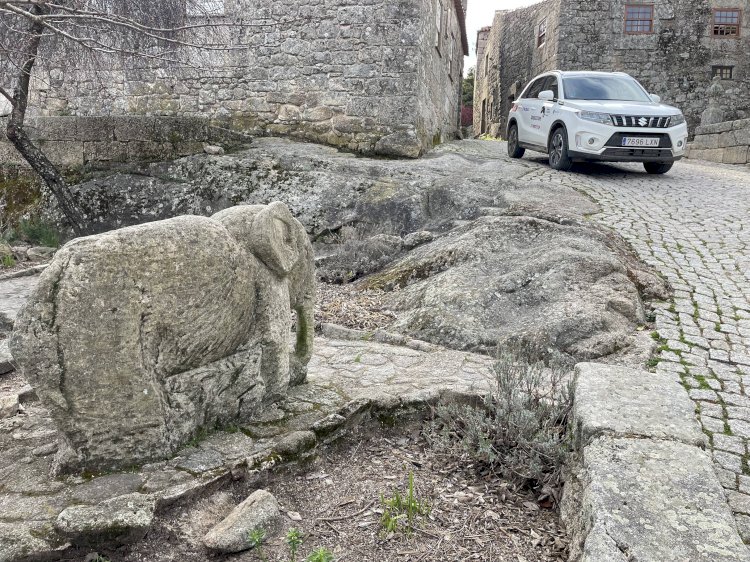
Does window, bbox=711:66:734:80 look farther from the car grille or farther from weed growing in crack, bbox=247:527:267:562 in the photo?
weed growing in crack, bbox=247:527:267:562

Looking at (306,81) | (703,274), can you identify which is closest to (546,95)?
(306,81)

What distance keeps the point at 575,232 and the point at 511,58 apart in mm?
22470

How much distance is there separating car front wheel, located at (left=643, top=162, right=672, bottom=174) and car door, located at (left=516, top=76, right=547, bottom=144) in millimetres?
2075

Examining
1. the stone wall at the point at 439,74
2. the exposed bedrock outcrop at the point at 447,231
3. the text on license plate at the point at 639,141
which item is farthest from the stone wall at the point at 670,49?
the text on license plate at the point at 639,141

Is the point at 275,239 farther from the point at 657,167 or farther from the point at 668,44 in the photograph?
the point at 668,44

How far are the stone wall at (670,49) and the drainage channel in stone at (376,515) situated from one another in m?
20.1

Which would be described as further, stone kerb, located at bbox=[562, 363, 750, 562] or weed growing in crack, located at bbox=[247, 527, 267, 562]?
weed growing in crack, located at bbox=[247, 527, 267, 562]

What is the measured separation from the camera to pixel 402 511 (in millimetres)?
2697

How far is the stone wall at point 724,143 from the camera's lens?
13.1 m

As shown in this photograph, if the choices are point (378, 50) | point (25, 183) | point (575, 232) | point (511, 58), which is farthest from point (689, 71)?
point (25, 183)

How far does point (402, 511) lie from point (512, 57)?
86.2 ft

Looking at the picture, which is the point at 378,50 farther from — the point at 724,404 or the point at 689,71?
the point at 689,71

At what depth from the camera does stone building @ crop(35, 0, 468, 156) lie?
10.1m

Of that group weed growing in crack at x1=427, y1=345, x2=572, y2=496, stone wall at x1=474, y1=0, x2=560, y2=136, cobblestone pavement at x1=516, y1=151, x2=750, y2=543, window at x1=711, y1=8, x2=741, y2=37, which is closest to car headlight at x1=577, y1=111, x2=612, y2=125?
cobblestone pavement at x1=516, y1=151, x2=750, y2=543
